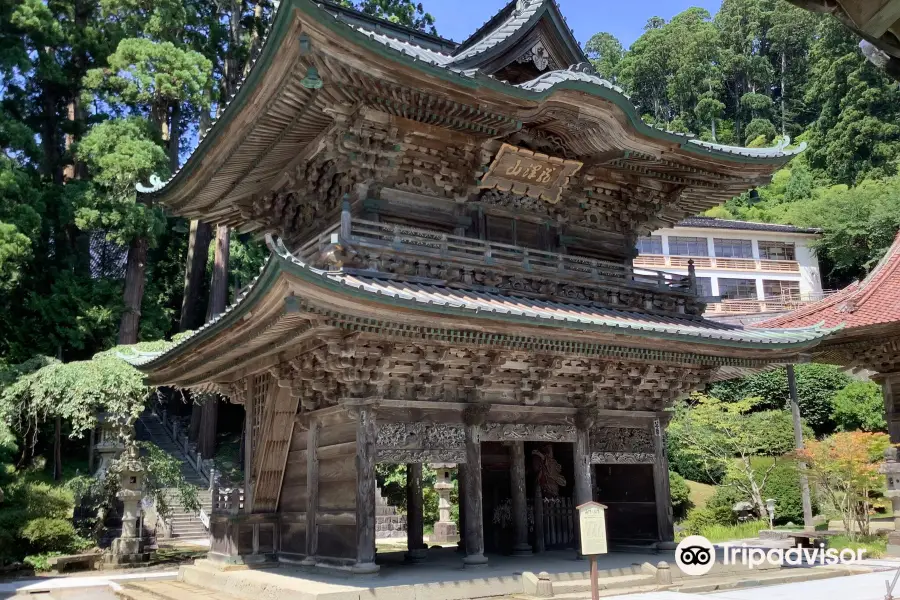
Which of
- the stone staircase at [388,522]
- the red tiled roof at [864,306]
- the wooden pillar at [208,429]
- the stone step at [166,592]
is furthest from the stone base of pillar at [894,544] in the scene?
the wooden pillar at [208,429]

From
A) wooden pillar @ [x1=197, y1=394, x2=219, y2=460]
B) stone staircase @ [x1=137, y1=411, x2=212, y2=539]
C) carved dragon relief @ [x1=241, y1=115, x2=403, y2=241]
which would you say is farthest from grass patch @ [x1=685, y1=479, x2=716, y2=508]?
wooden pillar @ [x1=197, y1=394, x2=219, y2=460]

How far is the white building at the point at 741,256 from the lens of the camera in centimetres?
5209

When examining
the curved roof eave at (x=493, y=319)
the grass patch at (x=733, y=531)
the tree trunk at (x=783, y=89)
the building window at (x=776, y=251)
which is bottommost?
the grass patch at (x=733, y=531)

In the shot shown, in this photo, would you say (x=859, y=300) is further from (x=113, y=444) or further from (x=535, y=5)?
(x=113, y=444)

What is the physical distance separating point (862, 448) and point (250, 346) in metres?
15.1

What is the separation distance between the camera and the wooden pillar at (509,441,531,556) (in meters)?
13.7

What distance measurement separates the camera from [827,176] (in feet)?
189

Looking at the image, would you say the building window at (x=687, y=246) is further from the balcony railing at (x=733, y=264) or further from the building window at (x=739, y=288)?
the building window at (x=739, y=288)

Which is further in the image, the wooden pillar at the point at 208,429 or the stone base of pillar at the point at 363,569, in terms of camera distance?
the wooden pillar at the point at 208,429

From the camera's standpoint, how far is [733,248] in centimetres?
5331

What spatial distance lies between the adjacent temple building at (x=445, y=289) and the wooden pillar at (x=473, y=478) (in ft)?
0.12

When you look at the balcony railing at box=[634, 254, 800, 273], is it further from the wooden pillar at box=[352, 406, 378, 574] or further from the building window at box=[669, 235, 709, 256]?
the wooden pillar at box=[352, 406, 378, 574]

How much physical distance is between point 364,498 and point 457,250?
4437mm

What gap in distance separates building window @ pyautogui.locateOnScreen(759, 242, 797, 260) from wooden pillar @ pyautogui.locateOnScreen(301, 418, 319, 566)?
48.6 meters
